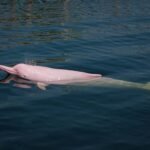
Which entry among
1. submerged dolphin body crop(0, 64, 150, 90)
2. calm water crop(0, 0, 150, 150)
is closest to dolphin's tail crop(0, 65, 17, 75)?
submerged dolphin body crop(0, 64, 150, 90)

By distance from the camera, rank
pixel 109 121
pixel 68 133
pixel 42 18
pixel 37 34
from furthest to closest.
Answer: pixel 42 18
pixel 37 34
pixel 109 121
pixel 68 133

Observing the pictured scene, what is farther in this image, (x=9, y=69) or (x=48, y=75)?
(x=9, y=69)

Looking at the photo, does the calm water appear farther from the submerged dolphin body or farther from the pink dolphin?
the pink dolphin

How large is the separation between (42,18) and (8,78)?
44.5 ft

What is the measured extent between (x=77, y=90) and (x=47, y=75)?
1.09m

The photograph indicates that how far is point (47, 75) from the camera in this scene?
1204 cm

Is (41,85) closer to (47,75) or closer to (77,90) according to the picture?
(47,75)

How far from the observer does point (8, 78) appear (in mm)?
12328

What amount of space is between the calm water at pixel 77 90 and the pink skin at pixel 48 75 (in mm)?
441

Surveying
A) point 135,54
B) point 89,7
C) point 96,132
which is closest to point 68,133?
point 96,132

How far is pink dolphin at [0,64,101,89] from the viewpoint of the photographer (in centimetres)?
1205

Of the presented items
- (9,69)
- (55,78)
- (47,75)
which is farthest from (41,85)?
(9,69)

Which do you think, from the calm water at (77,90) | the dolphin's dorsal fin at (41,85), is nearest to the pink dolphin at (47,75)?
the dolphin's dorsal fin at (41,85)

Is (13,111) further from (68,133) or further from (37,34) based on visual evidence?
(37,34)
